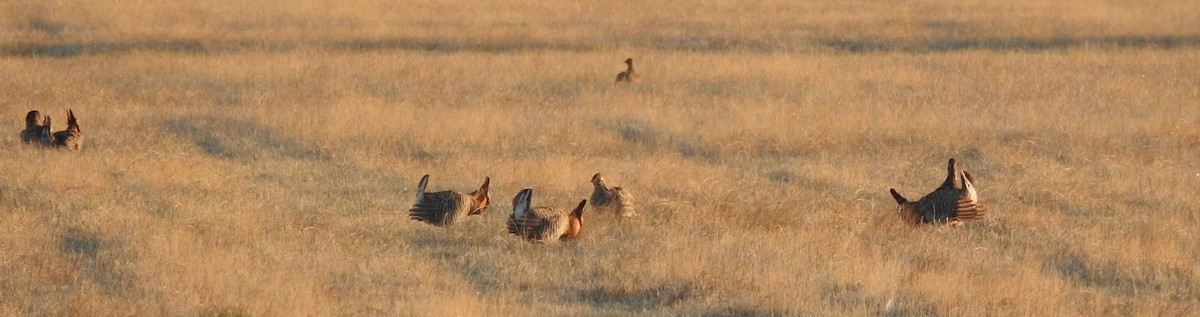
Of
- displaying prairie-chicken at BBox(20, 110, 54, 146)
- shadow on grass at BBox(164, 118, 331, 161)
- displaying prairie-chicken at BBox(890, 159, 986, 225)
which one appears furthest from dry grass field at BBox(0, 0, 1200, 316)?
displaying prairie-chicken at BBox(20, 110, 54, 146)

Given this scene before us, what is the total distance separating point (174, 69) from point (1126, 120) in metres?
14.9

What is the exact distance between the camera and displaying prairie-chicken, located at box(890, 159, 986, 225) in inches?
467

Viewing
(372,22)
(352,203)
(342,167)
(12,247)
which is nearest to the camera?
(12,247)

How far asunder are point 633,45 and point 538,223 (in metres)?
19.9

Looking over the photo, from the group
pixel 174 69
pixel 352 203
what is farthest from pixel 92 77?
pixel 352 203

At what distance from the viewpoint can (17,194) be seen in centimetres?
1310

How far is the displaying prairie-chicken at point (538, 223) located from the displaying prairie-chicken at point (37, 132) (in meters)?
7.09

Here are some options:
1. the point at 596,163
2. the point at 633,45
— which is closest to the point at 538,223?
the point at 596,163

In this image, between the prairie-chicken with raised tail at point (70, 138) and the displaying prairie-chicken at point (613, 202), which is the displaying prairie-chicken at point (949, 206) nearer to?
the displaying prairie-chicken at point (613, 202)

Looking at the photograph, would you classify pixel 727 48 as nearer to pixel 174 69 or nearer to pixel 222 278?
pixel 174 69

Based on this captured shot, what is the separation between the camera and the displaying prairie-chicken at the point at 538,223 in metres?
10.8

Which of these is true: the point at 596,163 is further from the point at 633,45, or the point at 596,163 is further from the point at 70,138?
the point at 633,45

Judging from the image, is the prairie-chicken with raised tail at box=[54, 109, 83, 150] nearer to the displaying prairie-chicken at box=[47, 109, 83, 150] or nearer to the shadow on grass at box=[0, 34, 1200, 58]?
the displaying prairie-chicken at box=[47, 109, 83, 150]

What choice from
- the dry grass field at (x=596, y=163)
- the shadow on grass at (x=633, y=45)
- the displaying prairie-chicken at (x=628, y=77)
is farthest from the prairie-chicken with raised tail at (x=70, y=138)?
the shadow on grass at (x=633, y=45)
